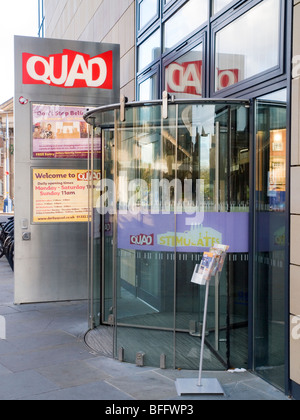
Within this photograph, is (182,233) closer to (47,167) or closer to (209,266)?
(209,266)

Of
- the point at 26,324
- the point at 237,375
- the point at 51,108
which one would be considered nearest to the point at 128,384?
the point at 237,375

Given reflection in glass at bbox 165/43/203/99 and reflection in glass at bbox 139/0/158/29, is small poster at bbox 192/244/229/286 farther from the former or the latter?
reflection in glass at bbox 139/0/158/29

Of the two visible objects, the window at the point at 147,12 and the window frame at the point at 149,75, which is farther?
the window at the point at 147,12

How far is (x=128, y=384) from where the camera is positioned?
16.4 ft

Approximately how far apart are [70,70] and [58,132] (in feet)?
3.77

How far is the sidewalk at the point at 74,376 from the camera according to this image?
473 cm

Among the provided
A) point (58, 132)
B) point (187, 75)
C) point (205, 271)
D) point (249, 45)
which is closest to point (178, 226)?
point (205, 271)

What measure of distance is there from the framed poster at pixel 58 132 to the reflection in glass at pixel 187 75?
1914mm

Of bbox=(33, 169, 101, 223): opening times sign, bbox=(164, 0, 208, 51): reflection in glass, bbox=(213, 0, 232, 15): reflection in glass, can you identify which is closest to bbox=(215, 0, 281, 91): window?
bbox=(213, 0, 232, 15): reflection in glass

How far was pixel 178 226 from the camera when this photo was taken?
19.0 feet

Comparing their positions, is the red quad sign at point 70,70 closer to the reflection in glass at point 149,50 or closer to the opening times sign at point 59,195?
the reflection in glass at point 149,50

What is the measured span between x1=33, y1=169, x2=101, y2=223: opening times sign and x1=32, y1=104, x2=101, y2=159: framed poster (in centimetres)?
33

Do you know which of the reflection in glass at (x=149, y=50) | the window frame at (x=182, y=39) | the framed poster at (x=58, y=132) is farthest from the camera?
the framed poster at (x=58, y=132)

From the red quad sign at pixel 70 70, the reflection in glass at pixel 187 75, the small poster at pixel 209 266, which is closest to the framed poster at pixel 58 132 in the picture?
the red quad sign at pixel 70 70
